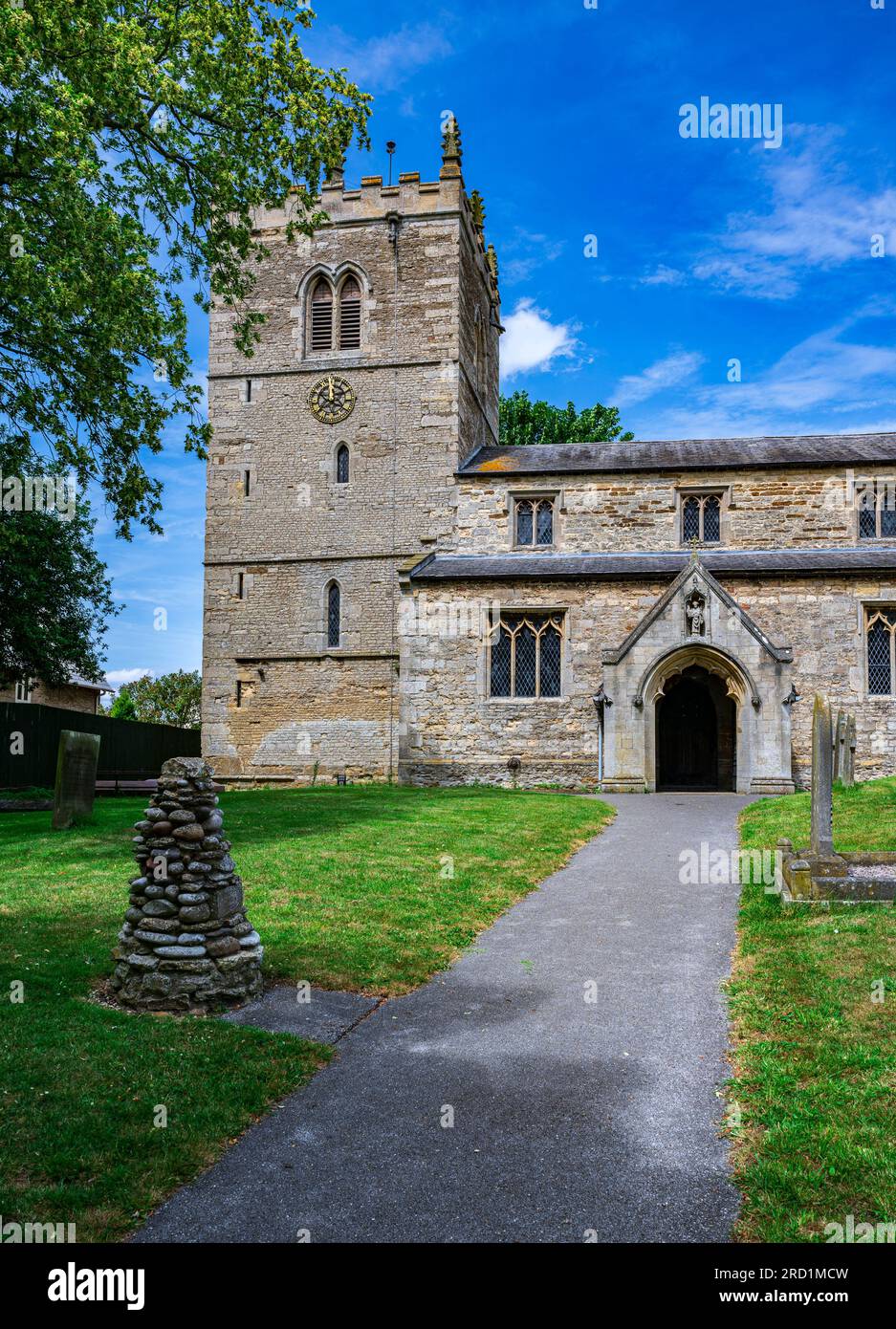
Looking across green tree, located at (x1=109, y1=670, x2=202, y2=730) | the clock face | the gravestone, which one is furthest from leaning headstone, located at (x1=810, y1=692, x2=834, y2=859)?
green tree, located at (x1=109, y1=670, x2=202, y2=730)

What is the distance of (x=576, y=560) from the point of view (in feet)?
85.8

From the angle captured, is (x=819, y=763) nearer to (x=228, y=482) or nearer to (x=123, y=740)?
(x=228, y=482)

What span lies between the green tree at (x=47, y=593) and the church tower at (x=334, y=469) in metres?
3.66

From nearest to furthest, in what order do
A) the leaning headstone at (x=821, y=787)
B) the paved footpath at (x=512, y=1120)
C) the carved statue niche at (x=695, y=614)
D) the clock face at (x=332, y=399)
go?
the paved footpath at (x=512, y=1120) → the leaning headstone at (x=821, y=787) → the carved statue niche at (x=695, y=614) → the clock face at (x=332, y=399)

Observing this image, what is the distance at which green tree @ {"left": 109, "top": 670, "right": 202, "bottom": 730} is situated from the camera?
206 ft

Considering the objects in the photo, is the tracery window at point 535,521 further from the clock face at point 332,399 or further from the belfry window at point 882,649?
the belfry window at point 882,649

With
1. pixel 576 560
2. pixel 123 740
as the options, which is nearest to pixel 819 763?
pixel 576 560

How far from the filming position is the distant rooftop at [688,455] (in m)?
26.4

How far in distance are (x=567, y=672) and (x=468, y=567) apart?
14.0 ft

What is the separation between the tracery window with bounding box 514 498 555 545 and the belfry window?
368 inches

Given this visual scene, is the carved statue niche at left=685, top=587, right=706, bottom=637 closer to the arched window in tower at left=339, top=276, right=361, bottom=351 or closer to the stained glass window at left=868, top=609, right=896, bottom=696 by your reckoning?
the stained glass window at left=868, top=609, right=896, bottom=696

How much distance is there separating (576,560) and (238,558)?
1101 centimetres

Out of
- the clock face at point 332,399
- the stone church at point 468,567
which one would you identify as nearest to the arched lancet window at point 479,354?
the stone church at point 468,567

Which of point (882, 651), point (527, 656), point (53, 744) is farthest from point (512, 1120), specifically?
point (53, 744)
